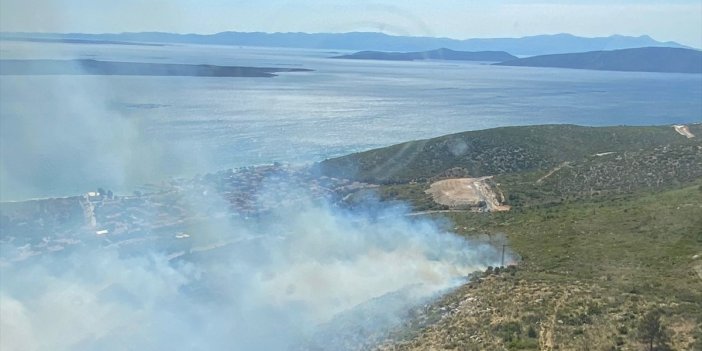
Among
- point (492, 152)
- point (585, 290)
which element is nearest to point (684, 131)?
point (492, 152)

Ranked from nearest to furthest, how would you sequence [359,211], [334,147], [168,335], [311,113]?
[168,335] → [359,211] → [334,147] → [311,113]

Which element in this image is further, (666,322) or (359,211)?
(359,211)

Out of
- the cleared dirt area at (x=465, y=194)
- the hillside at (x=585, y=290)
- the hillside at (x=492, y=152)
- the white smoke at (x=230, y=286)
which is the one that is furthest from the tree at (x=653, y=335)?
the hillside at (x=492, y=152)

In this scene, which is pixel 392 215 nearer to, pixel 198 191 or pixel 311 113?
pixel 198 191

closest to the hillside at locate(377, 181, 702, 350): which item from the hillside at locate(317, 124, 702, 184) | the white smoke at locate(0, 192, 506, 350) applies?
the white smoke at locate(0, 192, 506, 350)

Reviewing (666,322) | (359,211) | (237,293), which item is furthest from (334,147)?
(666,322)

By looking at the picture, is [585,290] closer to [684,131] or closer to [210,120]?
[684,131]

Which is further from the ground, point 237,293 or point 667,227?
point 667,227
